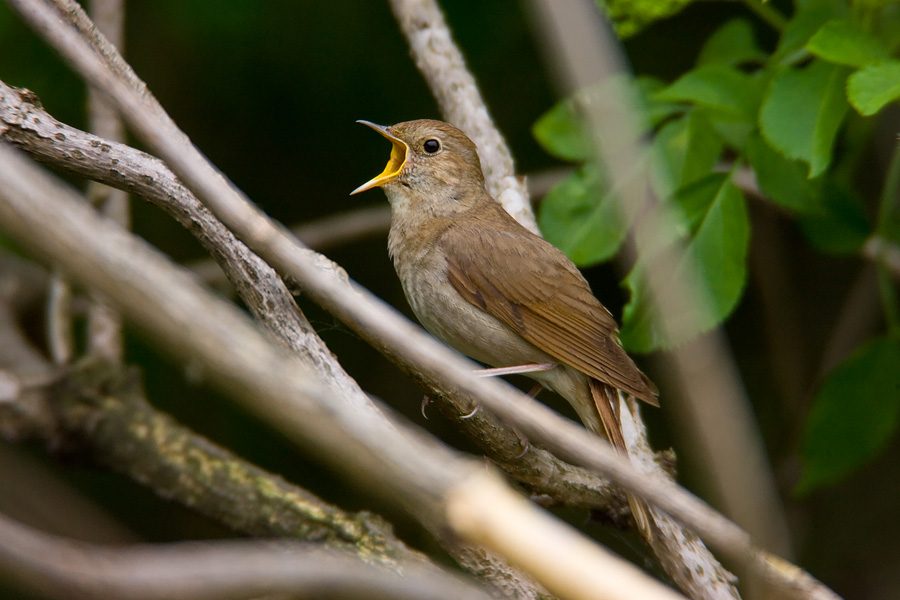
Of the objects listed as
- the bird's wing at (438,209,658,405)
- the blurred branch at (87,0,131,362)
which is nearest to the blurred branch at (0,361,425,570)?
the blurred branch at (87,0,131,362)

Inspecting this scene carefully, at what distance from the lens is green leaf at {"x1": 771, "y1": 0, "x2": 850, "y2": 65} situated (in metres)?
2.94

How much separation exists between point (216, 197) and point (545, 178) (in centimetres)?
346

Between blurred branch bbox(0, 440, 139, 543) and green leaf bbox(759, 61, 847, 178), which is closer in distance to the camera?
green leaf bbox(759, 61, 847, 178)

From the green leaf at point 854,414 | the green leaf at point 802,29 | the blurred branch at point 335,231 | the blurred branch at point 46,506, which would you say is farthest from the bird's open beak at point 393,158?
the green leaf at point 854,414

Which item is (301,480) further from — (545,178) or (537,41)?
(537,41)

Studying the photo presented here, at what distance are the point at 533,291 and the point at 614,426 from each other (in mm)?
644

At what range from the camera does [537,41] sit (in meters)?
4.76

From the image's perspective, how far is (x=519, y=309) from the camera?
3.24 meters

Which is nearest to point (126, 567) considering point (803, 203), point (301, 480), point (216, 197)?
point (216, 197)

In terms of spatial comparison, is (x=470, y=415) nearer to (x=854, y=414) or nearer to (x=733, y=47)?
(x=854, y=414)

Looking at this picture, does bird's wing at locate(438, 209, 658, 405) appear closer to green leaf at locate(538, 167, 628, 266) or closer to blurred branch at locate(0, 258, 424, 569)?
green leaf at locate(538, 167, 628, 266)

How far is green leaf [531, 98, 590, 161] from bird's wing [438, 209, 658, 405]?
37cm

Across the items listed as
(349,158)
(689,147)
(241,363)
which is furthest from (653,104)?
(241,363)

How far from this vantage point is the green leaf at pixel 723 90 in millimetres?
2801
